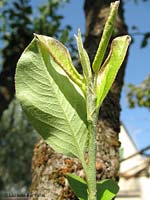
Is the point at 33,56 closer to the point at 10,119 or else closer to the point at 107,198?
the point at 107,198

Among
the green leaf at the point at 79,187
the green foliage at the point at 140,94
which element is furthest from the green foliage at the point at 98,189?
the green foliage at the point at 140,94

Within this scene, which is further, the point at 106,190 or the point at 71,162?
the point at 71,162

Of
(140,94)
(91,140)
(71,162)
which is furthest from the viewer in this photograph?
(140,94)

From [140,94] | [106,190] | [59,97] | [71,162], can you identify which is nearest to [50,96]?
[59,97]

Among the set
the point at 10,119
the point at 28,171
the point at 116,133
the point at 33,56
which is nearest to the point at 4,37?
the point at 116,133

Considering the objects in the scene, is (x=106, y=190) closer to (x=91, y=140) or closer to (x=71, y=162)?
(x=91, y=140)

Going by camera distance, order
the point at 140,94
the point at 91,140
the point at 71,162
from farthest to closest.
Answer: the point at 140,94, the point at 71,162, the point at 91,140


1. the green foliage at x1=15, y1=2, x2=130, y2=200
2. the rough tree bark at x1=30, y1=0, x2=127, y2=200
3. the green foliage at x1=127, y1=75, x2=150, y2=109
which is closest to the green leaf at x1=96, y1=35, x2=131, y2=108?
the green foliage at x1=15, y1=2, x2=130, y2=200

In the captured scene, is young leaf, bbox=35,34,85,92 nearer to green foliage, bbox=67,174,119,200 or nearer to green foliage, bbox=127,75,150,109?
green foliage, bbox=67,174,119,200
